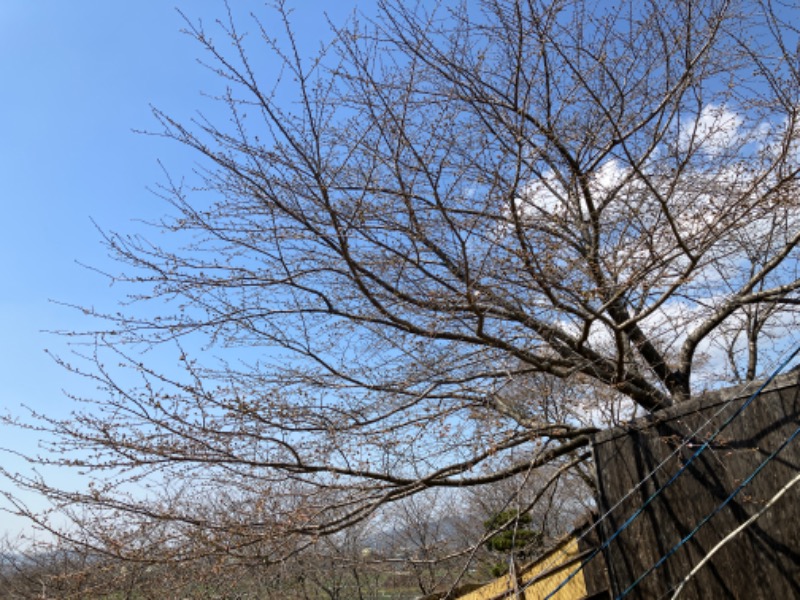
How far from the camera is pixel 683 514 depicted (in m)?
3.56

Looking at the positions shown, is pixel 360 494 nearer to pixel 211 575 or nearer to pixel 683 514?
pixel 211 575

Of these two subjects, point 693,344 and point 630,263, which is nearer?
point 630,263

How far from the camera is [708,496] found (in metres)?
3.42


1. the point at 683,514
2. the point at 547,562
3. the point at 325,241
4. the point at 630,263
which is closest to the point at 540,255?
the point at 630,263

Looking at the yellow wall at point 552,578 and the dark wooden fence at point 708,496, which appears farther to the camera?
the yellow wall at point 552,578

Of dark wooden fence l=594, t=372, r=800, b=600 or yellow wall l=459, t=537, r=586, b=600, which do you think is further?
yellow wall l=459, t=537, r=586, b=600

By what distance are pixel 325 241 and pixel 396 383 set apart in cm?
121

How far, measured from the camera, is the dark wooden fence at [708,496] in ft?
10.1

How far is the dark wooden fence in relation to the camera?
3.07 meters

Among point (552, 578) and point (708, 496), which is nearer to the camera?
point (708, 496)

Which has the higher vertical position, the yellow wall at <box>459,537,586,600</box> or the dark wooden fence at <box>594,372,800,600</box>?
the dark wooden fence at <box>594,372,800,600</box>

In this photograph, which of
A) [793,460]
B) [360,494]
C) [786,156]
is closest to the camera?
[793,460]

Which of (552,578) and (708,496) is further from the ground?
(708,496)

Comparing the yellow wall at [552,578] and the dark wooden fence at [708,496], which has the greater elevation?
the dark wooden fence at [708,496]
